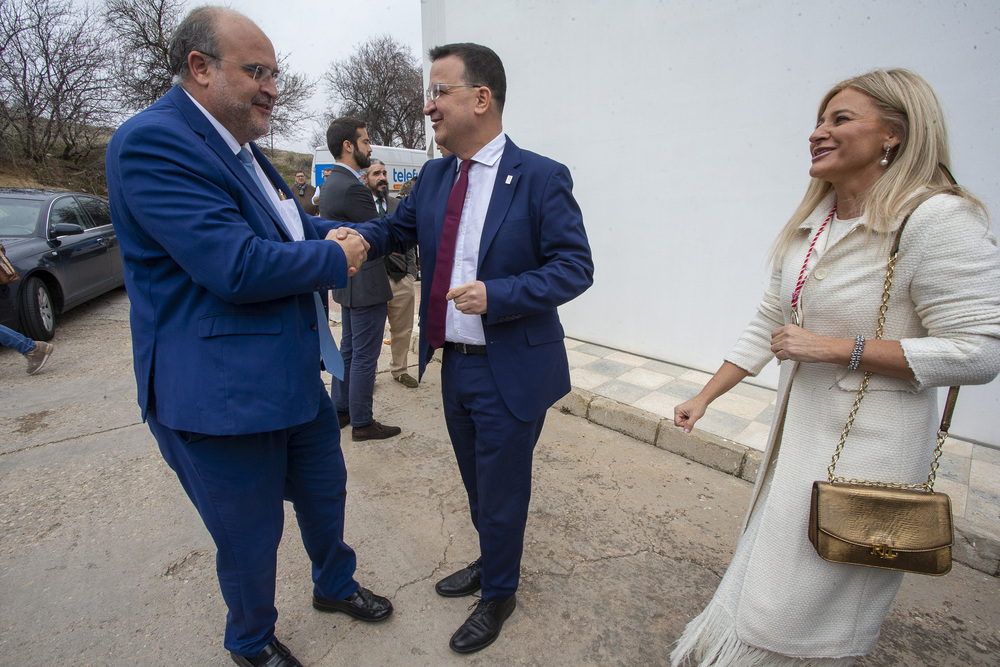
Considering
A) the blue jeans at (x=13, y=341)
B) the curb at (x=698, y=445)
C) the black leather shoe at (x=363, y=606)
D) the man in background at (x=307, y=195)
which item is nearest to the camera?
the black leather shoe at (x=363, y=606)

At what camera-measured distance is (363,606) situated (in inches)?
83.0

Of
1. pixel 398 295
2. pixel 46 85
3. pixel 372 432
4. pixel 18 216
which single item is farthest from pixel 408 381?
pixel 46 85

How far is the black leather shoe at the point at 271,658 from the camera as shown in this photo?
1829mm

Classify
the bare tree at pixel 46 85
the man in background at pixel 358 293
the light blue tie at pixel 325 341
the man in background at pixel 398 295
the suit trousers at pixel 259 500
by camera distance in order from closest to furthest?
the suit trousers at pixel 259 500
the light blue tie at pixel 325 341
the man in background at pixel 358 293
the man in background at pixel 398 295
the bare tree at pixel 46 85

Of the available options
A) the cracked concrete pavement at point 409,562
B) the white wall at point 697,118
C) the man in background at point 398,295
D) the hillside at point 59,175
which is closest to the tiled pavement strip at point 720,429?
the cracked concrete pavement at point 409,562

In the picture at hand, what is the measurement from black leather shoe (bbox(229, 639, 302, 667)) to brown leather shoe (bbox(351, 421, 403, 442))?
1.81 meters

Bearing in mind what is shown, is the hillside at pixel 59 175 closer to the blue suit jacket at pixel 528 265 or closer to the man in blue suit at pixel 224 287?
the man in blue suit at pixel 224 287

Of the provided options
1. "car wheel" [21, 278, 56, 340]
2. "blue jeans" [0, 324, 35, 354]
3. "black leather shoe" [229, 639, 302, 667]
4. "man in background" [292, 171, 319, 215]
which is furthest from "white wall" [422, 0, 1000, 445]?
"car wheel" [21, 278, 56, 340]

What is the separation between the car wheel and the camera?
5500mm

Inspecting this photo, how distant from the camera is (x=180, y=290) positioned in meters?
1.48

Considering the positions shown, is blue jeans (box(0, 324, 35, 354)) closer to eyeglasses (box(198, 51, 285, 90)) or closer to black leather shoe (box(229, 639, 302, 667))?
black leather shoe (box(229, 639, 302, 667))

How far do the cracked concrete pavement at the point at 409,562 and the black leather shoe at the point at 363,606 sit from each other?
0.05 meters

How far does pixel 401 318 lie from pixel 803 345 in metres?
3.57

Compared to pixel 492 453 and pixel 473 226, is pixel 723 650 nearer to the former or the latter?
pixel 492 453
